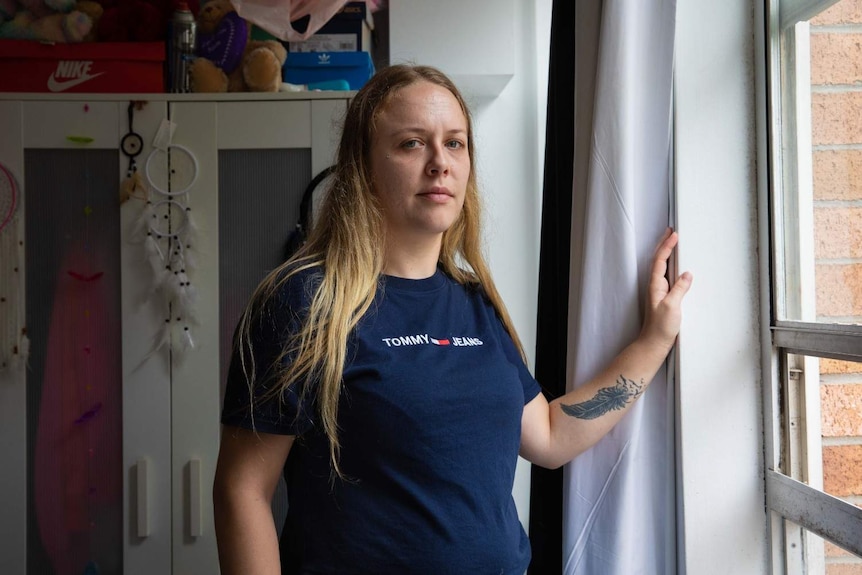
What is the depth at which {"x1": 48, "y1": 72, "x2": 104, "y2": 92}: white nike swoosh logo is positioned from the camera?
213cm

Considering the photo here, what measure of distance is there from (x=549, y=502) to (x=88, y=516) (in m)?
1.38

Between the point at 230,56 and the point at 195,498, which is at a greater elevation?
the point at 230,56


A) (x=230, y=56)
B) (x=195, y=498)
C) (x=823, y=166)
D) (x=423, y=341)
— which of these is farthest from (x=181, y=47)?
(x=823, y=166)

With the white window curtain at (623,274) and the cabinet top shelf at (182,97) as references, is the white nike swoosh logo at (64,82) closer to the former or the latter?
the cabinet top shelf at (182,97)

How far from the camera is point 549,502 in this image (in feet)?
4.77

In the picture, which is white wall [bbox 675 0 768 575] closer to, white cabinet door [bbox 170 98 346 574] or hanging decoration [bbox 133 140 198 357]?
white cabinet door [bbox 170 98 346 574]

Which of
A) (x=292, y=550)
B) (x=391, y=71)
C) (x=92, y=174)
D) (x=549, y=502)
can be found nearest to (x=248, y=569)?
(x=292, y=550)

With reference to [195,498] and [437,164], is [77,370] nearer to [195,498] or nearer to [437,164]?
[195,498]

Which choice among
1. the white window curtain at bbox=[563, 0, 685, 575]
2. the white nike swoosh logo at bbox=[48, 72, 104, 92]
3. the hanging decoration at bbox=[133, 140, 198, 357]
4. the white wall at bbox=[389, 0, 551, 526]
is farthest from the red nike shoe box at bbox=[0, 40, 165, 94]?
the white window curtain at bbox=[563, 0, 685, 575]

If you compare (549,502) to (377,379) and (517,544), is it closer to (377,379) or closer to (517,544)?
(517,544)

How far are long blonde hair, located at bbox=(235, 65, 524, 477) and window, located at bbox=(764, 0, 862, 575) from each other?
0.46 m

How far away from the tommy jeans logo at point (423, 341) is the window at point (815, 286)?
1.66 ft

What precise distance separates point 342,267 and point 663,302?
0.52 meters

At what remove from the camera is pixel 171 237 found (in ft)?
6.83
